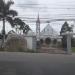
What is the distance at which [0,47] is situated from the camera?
1898 inches

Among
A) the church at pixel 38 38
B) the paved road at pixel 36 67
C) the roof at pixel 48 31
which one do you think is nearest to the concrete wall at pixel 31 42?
the church at pixel 38 38

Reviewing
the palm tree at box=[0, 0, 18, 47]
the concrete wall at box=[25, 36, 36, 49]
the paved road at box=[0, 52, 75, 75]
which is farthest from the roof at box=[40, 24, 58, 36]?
the paved road at box=[0, 52, 75, 75]

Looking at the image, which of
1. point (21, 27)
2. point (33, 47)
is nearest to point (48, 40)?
point (21, 27)

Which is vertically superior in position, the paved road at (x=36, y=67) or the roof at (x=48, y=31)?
the roof at (x=48, y=31)

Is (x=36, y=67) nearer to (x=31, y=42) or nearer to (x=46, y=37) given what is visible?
(x=31, y=42)

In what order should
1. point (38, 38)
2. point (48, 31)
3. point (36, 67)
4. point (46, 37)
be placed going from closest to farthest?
point (36, 67) → point (38, 38) → point (46, 37) → point (48, 31)

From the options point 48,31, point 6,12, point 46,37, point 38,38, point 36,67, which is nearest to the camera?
point 36,67

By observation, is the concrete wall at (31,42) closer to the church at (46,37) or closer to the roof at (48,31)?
the church at (46,37)

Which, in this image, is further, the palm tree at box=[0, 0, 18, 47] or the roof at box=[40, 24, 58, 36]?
the roof at box=[40, 24, 58, 36]

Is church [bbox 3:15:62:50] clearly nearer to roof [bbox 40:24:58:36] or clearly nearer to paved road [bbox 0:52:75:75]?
roof [bbox 40:24:58:36]

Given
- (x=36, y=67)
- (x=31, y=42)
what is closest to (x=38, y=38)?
(x=31, y=42)

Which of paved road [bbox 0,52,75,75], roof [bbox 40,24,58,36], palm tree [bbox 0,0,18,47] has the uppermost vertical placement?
palm tree [bbox 0,0,18,47]

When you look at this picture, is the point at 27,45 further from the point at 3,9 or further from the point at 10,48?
the point at 3,9

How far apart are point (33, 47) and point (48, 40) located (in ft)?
41.9
